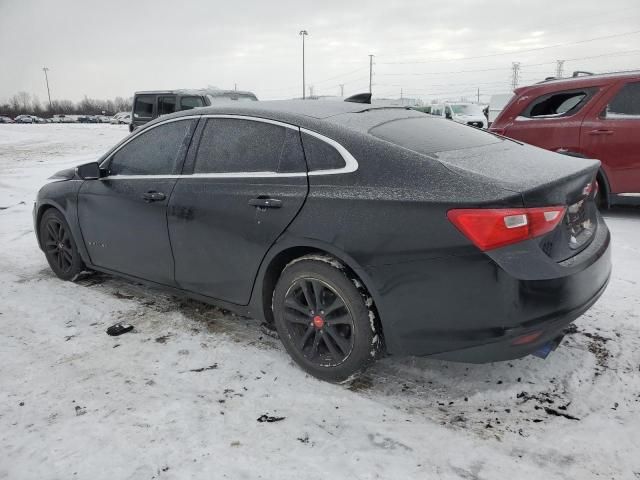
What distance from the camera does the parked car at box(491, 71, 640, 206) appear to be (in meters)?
5.90

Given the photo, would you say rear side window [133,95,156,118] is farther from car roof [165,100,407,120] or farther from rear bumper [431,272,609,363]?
rear bumper [431,272,609,363]

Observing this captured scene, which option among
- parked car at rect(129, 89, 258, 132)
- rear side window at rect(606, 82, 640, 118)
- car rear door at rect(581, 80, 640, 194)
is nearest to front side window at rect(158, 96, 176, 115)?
parked car at rect(129, 89, 258, 132)

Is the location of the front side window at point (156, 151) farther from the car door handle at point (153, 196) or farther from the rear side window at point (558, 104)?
the rear side window at point (558, 104)

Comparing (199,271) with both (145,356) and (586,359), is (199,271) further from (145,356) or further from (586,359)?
(586,359)

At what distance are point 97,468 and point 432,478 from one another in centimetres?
145

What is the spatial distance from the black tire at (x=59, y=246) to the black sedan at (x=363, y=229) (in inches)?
34.5

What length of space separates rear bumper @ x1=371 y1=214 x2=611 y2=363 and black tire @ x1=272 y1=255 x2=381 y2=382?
145 millimetres

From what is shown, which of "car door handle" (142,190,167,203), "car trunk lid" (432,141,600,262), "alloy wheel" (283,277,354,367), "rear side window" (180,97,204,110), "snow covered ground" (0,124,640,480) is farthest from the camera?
"rear side window" (180,97,204,110)

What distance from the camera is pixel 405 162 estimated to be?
252 centimetres

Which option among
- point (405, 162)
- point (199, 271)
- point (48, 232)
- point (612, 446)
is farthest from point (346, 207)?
point (48, 232)

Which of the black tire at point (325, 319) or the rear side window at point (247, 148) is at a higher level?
the rear side window at point (247, 148)

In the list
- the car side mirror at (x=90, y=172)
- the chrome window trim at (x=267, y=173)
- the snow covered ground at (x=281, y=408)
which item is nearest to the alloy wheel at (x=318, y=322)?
the snow covered ground at (x=281, y=408)

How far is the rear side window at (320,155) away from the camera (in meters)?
2.73

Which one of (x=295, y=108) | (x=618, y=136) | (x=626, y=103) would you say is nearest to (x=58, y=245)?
(x=295, y=108)
